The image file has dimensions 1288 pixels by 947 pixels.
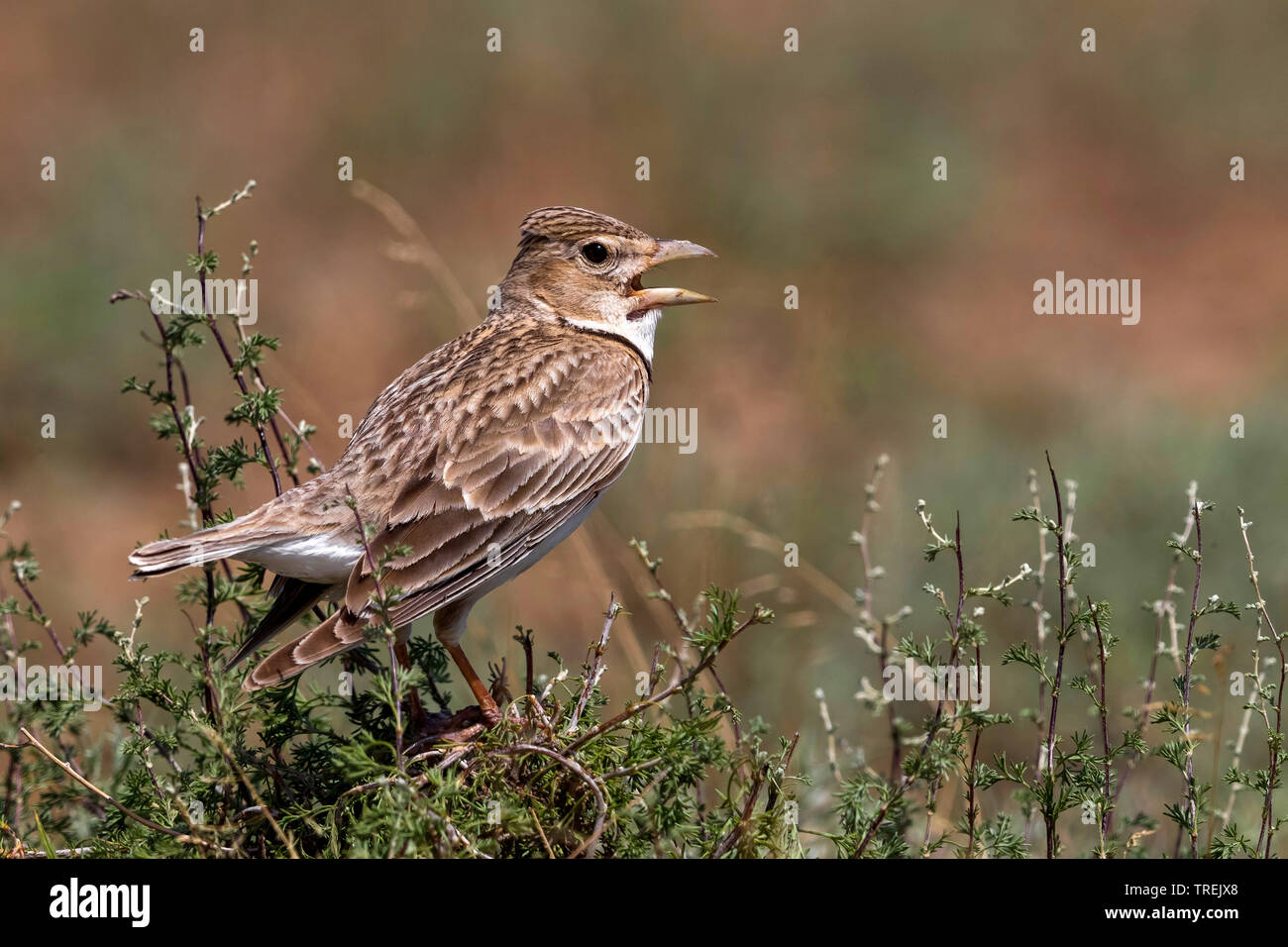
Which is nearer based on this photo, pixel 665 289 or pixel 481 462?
pixel 481 462

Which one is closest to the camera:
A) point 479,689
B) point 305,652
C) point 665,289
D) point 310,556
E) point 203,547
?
point 305,652

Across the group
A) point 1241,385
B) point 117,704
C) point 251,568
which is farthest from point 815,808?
point 1241,385

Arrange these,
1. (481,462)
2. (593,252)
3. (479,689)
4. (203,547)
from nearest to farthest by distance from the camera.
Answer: (203,547)
(479,689)
(481,462)
(593,252)

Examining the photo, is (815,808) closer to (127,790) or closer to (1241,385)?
(127,790)

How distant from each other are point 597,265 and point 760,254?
26.7ft

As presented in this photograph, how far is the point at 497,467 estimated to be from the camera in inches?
202

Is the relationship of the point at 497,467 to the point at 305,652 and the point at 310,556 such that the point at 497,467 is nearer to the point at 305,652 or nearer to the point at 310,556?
the point at 310,556

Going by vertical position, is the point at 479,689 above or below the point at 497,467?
below

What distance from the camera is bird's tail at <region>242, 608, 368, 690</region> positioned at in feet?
13.8

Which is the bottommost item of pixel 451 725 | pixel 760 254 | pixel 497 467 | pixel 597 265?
pixel 451 725

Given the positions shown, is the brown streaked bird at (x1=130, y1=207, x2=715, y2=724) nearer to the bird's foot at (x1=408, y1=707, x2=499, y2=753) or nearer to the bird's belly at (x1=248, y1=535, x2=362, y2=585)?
the bird's belly at (x1=248, y1=535, x2=362, y2=585)

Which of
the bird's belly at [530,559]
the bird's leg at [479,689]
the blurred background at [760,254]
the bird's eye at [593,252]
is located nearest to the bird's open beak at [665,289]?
the bird's eye at [593,252]

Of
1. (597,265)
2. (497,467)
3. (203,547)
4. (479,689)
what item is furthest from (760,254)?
(203,547)

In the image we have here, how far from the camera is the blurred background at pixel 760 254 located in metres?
9.80
